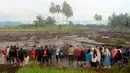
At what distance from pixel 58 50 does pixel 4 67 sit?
5.11 metres

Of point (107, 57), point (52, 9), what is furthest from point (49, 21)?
point (107, 57)

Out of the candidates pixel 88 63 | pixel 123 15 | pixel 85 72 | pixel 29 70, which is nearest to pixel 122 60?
pixel 88 63

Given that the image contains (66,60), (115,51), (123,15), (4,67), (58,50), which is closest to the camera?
(4,67)

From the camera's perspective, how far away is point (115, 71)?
14.7 metres

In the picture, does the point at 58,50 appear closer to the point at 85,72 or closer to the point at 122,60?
the point at 122,60

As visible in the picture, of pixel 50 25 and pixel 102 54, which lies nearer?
pixel 102 54

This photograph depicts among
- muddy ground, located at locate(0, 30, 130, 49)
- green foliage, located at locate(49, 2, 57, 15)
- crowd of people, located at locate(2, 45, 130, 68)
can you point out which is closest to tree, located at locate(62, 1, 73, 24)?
green foliage, located at locate(49, 2, 57, 15)

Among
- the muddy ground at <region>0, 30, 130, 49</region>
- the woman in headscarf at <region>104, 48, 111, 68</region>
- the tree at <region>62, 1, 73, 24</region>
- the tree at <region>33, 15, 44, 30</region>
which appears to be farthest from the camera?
the tree at <region>62, 1, 73, 24</region>

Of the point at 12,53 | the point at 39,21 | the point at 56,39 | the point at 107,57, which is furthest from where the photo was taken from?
the point at 39,21

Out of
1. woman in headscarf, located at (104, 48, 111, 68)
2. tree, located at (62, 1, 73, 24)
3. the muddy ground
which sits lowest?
A: the muddy ground

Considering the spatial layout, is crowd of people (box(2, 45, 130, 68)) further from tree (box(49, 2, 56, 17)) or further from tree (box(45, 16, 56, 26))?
tree (box(49, 2, 56, 17))

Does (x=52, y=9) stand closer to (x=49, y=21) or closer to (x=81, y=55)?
(x=49, y=21)

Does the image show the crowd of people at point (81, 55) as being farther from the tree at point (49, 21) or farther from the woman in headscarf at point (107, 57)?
the tree at point (49, 21)

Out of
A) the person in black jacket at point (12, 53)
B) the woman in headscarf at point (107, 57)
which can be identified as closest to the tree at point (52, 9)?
the person in black jacket at point (12, 53)
